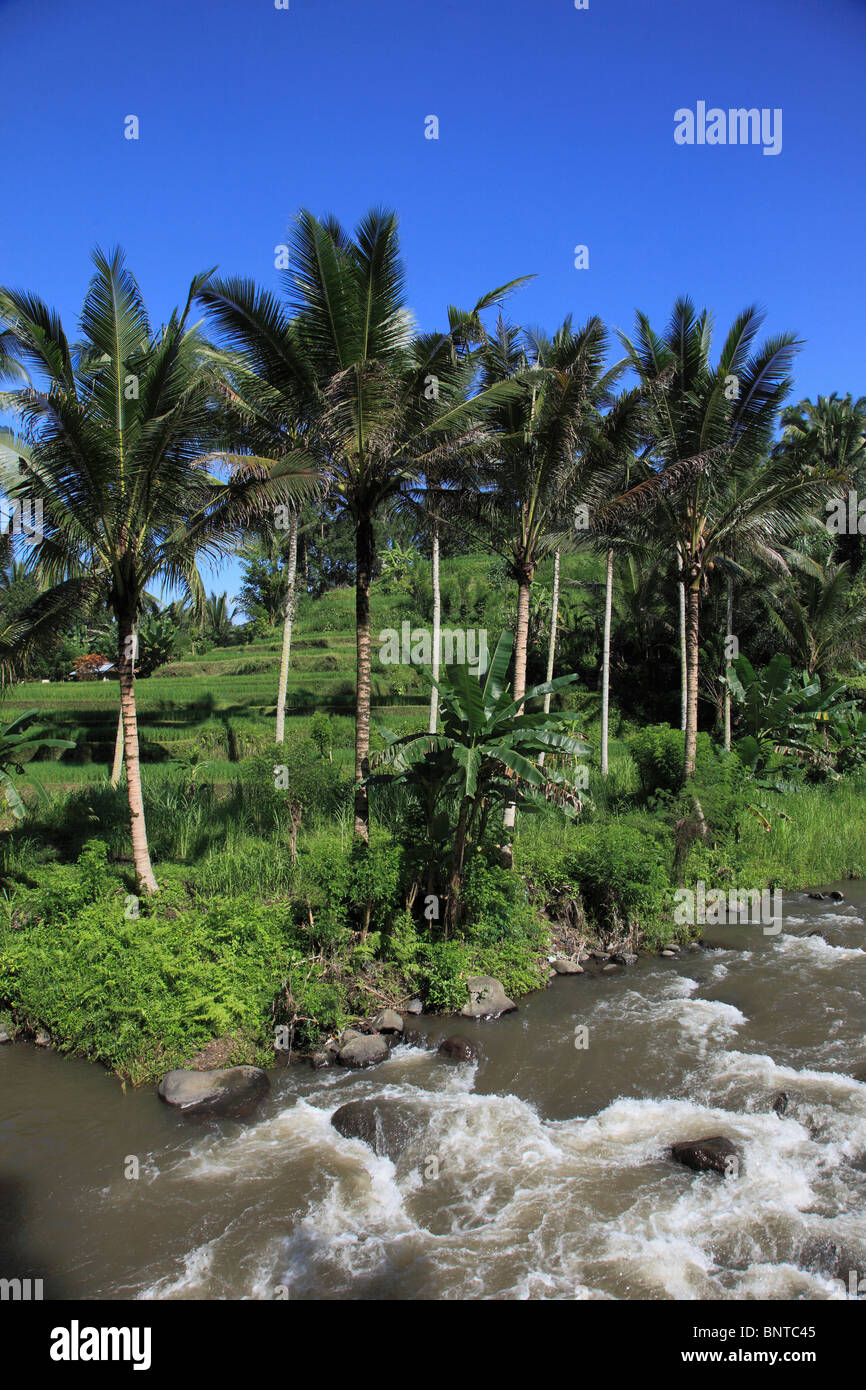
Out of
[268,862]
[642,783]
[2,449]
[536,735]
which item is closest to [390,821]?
[268,862]

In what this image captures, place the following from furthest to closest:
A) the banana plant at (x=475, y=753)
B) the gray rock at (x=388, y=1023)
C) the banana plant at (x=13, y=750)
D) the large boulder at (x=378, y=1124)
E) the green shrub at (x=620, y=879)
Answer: the green shrub at (x=620, y=879) → the banana plant at (x=13, y=750) → the banana plant at (x=475, y=753) → the gray rock at (x=388, y=1023) → the large boulder at (x=378, y=1124)

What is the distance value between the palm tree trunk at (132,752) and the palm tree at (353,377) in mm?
2688

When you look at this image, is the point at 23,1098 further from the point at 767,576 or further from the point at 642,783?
the point at 767,576

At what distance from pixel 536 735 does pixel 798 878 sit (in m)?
8.29

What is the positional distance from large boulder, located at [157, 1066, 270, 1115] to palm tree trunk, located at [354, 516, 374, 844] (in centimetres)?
314

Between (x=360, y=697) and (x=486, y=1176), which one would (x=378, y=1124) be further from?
(x=360, y=697)

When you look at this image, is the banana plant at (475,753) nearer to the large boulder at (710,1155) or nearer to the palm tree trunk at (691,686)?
the large boulder at (710,1155)

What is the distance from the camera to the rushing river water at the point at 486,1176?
554 centimetres

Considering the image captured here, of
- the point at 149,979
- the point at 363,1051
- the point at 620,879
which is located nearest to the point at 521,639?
the point at 620,879

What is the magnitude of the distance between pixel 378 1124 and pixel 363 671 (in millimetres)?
5464

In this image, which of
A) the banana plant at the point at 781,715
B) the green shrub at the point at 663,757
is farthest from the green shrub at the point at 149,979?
the banana plant at the point at 781,715

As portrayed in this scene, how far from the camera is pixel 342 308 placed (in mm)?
9445

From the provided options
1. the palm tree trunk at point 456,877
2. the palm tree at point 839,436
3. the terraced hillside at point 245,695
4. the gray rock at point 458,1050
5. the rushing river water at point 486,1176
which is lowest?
the rushing river water at point 486,1176

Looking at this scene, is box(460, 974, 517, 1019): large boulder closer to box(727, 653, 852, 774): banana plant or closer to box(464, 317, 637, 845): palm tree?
box(464, 317, 637, 845): palm tree
